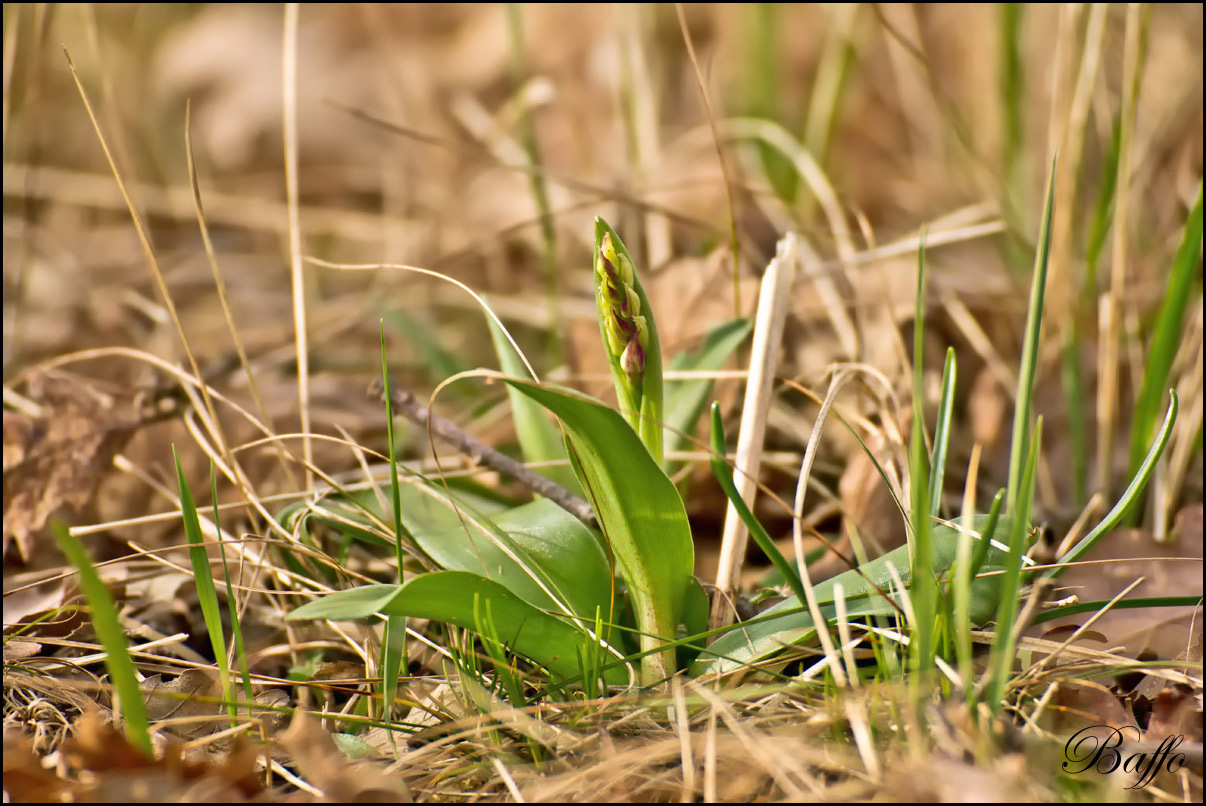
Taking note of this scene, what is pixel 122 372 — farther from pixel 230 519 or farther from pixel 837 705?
pixel 837 705

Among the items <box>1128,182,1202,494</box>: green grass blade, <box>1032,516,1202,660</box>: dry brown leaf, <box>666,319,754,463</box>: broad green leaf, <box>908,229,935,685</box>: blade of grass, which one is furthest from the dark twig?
<box>1128,182,1202,494</box>: green grass blade

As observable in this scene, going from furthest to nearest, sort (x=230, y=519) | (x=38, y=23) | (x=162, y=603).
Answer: (x=38, y=23) < (x=230, y=519) < (x=162, y=603)

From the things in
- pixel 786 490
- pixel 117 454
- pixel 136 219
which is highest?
pixel 136 219

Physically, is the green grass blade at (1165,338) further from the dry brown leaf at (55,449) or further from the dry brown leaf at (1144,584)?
the dry brown leaf at (55,449)

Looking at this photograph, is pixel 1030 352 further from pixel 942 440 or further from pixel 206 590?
pixel 206 590

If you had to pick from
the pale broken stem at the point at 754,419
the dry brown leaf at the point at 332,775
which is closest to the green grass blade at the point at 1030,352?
the pale broken stem at the point at 754,419

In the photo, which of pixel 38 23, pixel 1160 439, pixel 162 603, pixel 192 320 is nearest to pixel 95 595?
pixel 162 603

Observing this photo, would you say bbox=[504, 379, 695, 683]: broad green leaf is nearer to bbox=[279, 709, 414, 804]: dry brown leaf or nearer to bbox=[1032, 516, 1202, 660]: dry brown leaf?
bbox=[279, 709, 414, 804]: dry brown leaf
